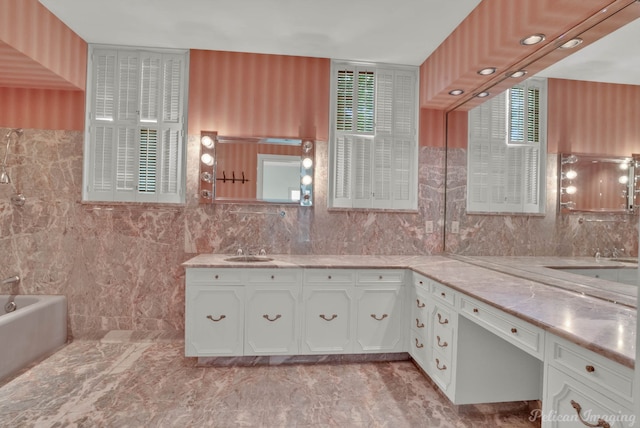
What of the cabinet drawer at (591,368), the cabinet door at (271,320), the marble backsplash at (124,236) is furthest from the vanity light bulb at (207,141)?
the cabinet drawer at (591,368)

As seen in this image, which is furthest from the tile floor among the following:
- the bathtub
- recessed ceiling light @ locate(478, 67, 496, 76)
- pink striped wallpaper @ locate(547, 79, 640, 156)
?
recessed ceiling light @ locate(478, 67, 496, 76)

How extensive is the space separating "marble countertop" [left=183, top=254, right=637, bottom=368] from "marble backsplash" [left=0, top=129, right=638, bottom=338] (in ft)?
0.75

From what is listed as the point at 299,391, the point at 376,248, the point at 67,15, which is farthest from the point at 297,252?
the point at 67,15

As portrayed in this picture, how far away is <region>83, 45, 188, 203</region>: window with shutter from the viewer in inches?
121

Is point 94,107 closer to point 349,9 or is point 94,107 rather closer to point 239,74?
point 239,74

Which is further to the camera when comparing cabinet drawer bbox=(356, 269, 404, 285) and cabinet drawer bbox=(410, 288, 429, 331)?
cabinet drawer bbox=(356, 269, 404, 285)

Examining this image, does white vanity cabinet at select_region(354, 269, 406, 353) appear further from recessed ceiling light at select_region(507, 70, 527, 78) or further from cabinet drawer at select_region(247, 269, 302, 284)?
recessed ceiling light at select_region(507, 70, 527, 78)

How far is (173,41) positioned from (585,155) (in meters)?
3.20

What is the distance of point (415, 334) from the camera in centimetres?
265

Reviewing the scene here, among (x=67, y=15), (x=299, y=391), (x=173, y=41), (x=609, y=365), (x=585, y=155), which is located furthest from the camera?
(x=173, y=41)

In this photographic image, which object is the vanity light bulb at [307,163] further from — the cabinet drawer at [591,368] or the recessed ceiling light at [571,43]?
the cabinet drawer at [591,368]

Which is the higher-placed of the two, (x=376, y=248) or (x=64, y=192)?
(x=64, y=192)

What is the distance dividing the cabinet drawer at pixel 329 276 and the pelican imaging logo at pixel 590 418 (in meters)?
1.54

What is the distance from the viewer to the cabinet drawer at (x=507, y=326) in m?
1.43
